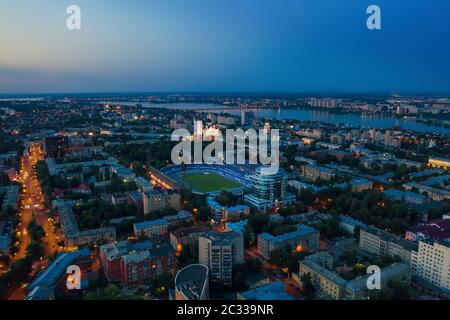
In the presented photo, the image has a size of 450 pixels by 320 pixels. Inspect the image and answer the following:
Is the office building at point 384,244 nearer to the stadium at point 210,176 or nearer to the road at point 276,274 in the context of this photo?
the road at point 276,274

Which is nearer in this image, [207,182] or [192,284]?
[192,284]

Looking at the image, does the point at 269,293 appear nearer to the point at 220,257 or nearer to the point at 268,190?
the point at 220,257

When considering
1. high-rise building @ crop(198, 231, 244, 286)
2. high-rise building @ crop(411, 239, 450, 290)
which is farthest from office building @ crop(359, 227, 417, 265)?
high-rise building @ crop(198, 231, 244, 286)

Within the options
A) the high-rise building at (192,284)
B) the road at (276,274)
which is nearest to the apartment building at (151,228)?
the road at (276,274)

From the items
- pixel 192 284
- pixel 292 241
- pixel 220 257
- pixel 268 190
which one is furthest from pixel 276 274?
pixel 268 190

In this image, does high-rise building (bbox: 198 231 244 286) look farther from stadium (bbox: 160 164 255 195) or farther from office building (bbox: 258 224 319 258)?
stadium (bbox: 160 164 255 195)

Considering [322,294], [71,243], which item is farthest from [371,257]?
[71,243]

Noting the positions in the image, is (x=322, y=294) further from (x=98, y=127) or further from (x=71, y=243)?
(x=98, y=127)
